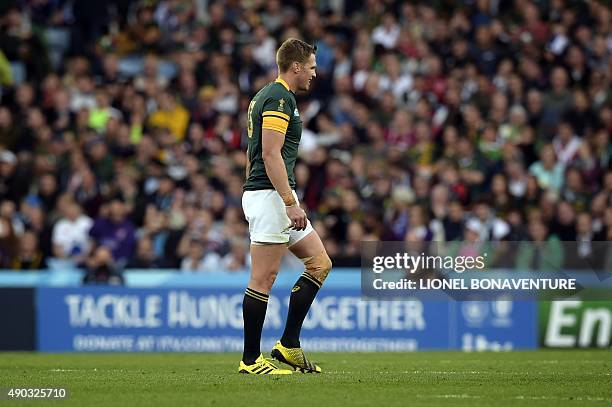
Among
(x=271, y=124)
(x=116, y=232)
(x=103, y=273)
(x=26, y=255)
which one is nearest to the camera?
(x=271, y=124)

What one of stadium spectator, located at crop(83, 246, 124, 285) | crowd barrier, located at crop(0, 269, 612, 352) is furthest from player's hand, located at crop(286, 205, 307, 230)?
stadium spectator, located at crop(83, 246, 124, 285)

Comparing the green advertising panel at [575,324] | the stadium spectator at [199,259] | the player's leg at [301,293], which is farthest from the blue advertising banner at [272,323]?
the player's leg at [301,293]

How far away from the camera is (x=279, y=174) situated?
941cm

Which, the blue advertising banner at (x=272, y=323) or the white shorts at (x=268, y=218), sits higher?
the white shorts at (x=268, y=218)

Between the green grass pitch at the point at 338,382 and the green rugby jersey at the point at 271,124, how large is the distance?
150cm

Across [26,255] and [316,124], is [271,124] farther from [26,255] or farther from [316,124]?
[316,124]

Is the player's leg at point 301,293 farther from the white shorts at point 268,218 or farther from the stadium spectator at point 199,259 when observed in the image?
the stadium spectator at point 199,259

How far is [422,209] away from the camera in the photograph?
58.6 feet

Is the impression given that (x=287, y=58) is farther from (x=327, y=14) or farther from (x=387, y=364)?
(x=327, y=14)

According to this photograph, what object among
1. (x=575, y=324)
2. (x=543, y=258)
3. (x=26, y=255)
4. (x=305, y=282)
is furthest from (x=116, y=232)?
(x=305, y=282)

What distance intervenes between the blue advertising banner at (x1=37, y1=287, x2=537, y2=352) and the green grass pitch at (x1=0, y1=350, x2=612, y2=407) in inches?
139

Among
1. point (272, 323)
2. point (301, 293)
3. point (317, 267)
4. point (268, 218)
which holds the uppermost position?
point (268, 218)

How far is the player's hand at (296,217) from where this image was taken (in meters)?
9.38

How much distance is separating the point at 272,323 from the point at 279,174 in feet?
24.3
